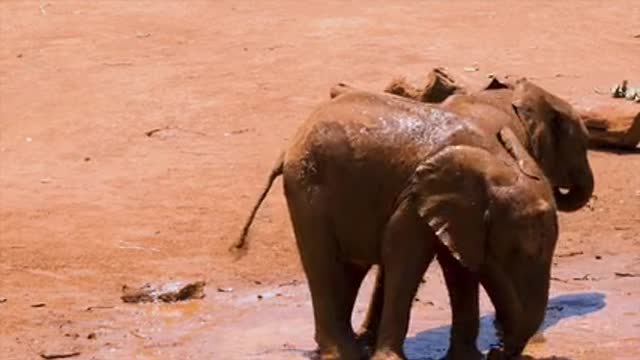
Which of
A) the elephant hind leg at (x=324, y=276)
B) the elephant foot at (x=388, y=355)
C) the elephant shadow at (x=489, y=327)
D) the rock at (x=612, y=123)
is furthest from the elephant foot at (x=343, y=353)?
the rock at (x=612, y=123)

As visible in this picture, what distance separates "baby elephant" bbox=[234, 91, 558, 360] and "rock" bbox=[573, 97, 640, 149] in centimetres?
473

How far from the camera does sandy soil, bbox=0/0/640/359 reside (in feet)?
28.0

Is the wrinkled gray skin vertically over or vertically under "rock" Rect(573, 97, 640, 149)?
over

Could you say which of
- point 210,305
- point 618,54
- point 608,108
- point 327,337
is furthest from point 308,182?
point 618,54

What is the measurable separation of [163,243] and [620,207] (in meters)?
2.86

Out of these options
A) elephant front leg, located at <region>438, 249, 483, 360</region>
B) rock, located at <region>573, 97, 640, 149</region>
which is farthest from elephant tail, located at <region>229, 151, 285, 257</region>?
rock, located at <region>573, 97, 640, 149</region>

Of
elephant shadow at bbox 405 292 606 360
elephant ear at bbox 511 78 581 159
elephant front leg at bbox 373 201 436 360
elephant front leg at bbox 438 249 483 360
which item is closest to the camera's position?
elephant front leg at bbox 373 201 436 360

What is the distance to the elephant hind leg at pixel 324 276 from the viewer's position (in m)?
7.20

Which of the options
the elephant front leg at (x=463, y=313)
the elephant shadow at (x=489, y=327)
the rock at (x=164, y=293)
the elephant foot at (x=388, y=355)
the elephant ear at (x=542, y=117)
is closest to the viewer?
the elephant foot at (x=388, y=355)

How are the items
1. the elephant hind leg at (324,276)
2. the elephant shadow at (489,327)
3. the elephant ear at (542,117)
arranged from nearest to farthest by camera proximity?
the elephant hind leg at (324,276), the elephant ear at (542,117), the elephant shadow at (489,327)

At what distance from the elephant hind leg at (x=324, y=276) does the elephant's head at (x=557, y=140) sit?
3.45ft

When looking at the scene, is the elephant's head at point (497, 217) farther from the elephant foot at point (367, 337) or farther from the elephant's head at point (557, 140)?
the elephant foot at point (367, 337)

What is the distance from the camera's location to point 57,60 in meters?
15.5

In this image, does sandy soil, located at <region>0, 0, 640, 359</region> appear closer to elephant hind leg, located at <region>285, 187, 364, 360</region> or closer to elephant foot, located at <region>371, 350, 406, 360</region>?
elephant hind leg, located at <region>285, 187, 364, 360</region>
